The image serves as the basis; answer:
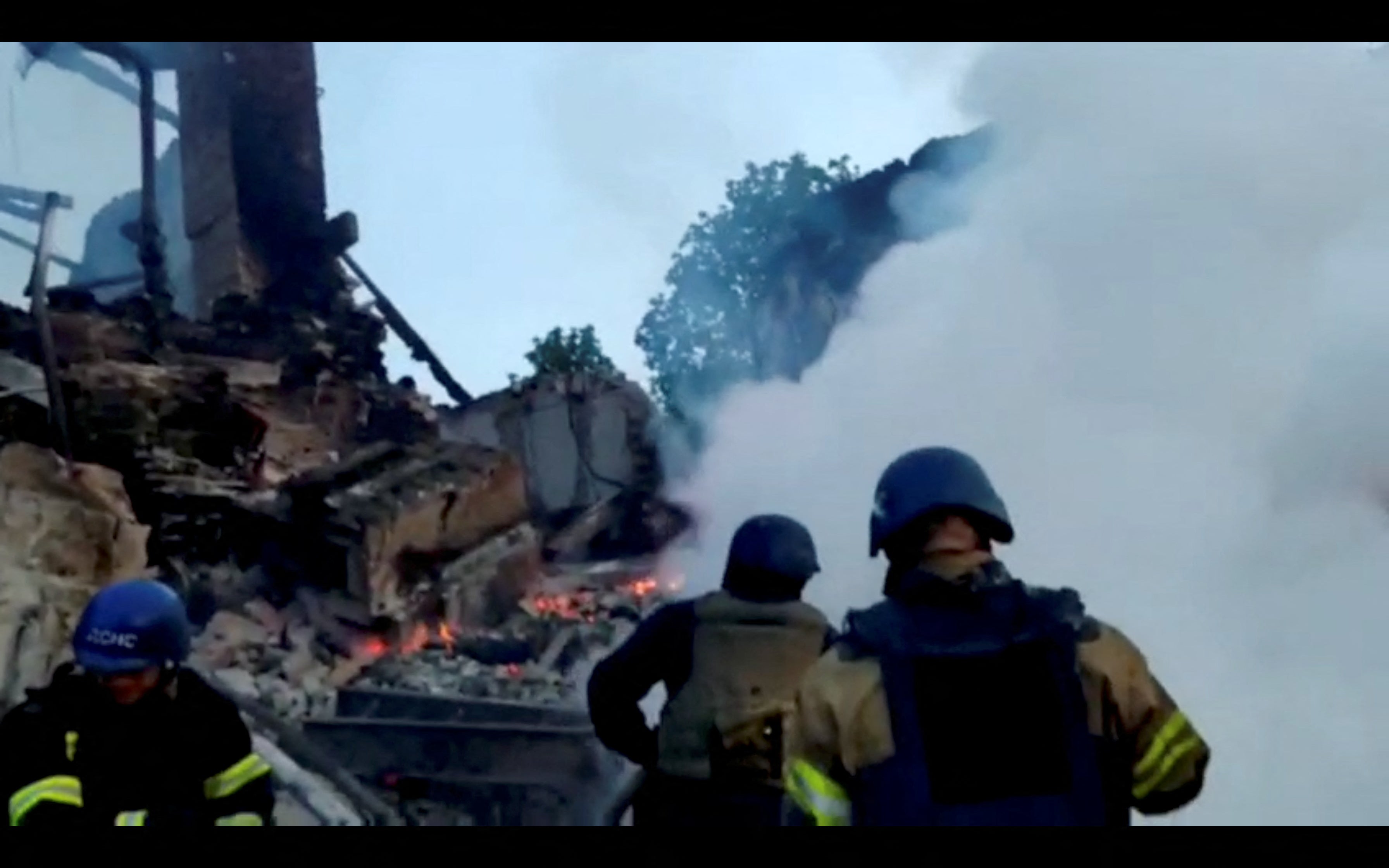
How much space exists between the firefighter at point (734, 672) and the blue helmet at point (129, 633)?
1062 mm

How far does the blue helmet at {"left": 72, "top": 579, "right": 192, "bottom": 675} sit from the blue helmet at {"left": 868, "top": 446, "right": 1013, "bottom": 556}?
151cm

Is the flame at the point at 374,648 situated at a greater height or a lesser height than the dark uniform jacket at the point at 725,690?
greater

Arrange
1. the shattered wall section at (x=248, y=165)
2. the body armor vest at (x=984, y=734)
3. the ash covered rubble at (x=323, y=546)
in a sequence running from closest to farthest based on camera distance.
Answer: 1. the body armor vest at (x=984, y=734)
2. the ash covered rubble at (x=323, y=546)
3. the shattered wall section at (x=248, y=165)

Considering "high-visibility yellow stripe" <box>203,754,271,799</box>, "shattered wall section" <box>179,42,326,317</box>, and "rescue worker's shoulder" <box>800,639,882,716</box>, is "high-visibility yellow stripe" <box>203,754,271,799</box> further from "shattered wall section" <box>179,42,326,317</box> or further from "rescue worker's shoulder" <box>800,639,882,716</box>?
"shattered wall section" <box>179,42,326,317</box>

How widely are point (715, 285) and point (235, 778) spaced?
31.2 metres

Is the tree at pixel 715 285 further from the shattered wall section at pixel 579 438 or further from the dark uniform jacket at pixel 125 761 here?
the dark uniform jacket at pixel 125 761

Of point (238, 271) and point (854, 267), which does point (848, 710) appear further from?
point (238, 271)

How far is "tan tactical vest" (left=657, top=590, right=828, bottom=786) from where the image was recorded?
319cm

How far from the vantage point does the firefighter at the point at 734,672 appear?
3.20 meters

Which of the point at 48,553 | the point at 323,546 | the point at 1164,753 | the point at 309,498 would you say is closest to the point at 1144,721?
the point at 1164,753

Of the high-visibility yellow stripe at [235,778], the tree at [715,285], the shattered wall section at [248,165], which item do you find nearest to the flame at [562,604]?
the high-visibility yellow stripe at [235,778]

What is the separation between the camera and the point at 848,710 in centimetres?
205
